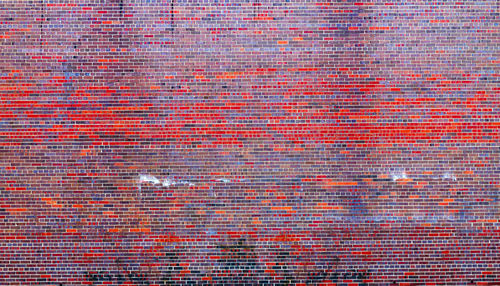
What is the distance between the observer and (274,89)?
15.4ft

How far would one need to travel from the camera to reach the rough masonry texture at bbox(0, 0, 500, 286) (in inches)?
182

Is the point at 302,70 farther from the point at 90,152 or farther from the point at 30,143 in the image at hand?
the point at 30,143

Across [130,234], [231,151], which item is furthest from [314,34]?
[130,234]

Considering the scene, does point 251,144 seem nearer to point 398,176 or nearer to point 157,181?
point 157,181

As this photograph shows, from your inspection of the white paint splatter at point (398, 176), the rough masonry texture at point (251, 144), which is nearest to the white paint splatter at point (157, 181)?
the rough masonry texture at point (251, 144)

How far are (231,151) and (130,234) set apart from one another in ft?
6.88

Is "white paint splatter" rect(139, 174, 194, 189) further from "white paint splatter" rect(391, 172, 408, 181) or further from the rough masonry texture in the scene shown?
"white paint splatter" rect(391, 172, 408, 181)

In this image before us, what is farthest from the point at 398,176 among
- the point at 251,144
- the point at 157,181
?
the point at 157,181

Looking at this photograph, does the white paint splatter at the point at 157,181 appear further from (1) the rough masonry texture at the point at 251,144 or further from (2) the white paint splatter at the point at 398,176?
(2) the white paint splatter at the point at 398,176

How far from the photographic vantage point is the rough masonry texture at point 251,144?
4.62 meters

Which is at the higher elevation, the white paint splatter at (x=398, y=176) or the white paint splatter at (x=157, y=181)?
the white paint splatter at (x=398, y=176)

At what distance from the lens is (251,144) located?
4.68 metres

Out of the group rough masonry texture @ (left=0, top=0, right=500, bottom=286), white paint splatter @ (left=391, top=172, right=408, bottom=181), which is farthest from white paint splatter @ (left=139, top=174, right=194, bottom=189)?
white paint splatter @ (left=391, top=172, right=408, bottom=181)

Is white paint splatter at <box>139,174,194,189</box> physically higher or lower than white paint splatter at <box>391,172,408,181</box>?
lower
